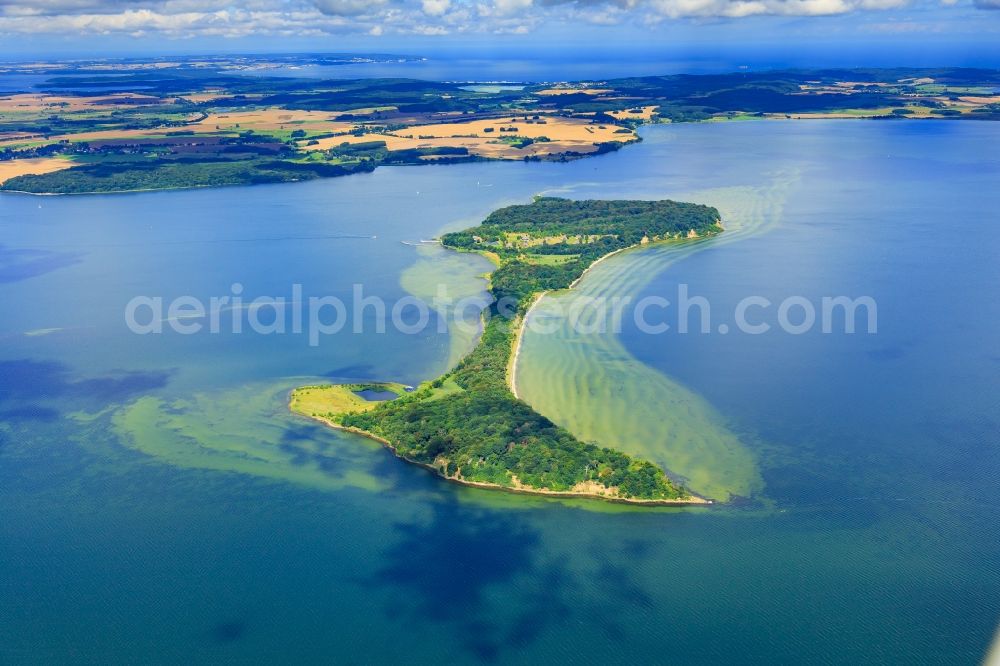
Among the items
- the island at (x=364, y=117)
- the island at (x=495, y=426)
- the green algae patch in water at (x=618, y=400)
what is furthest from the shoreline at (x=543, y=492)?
the island at (x=364, y=117)

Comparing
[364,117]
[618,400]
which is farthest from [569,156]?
[618,400]

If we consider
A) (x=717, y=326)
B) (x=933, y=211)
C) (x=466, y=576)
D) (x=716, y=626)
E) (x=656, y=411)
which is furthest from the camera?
(x=933, y=211)

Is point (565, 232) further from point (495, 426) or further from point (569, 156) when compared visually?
point (569, 156)

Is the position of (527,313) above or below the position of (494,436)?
above

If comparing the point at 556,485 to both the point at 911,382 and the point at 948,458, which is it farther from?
the point at 911,382

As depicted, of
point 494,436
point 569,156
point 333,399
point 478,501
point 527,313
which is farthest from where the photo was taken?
point 569,156

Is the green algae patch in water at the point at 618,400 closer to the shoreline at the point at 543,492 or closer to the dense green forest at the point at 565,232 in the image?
the shoreline at the point at 543,492

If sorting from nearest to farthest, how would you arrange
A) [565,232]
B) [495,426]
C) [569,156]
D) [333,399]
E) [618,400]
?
[495,426]
[618,400]
[333,399]
[565,232]
[569,156]

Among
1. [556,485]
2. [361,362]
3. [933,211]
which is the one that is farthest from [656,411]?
[933,211]
